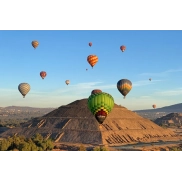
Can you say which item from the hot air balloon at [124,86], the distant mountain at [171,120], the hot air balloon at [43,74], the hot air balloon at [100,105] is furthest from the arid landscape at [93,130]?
the distant mountain at [171,120]

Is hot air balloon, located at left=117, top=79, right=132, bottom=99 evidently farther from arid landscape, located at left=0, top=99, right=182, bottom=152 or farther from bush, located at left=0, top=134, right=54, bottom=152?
arid landscape, located at left=0, top=99, right=182, bottom=152

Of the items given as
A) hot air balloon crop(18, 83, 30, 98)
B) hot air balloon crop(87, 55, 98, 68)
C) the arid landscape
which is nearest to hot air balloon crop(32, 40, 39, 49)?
hot air balloon crop(18, 83, 30, 98)

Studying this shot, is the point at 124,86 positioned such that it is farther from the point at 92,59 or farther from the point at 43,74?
the point at 43,74

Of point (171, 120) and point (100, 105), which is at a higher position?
point (171, 120)

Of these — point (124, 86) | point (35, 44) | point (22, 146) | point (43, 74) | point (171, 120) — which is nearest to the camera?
point (22, 146)

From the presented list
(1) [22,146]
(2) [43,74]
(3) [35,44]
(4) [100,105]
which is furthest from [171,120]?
(4) [100,105]

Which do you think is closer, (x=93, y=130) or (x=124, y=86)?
(x=124, y=86)

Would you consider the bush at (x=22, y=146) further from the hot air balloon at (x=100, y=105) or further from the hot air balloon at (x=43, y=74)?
the hot air balloon at (x=43, y=74)
